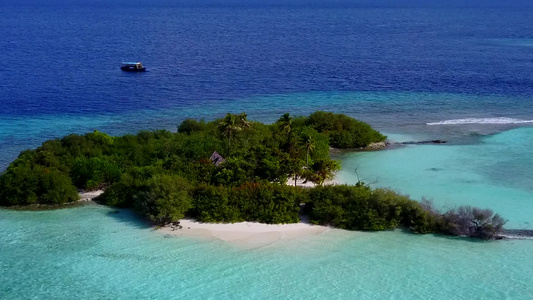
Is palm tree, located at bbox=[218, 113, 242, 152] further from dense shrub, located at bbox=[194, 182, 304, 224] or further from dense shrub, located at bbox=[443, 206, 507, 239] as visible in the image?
dense shrub, located at bbox=[443, 206, 507, 239]

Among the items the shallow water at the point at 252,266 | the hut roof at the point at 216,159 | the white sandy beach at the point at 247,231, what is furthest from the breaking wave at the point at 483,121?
the white sandy beach at the point at 247,231

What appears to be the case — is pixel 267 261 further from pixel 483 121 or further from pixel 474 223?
pixel 483 121

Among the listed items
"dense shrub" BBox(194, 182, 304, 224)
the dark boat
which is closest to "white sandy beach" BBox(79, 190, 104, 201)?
"dense shrub" BBox(194, 182, 304, 224)

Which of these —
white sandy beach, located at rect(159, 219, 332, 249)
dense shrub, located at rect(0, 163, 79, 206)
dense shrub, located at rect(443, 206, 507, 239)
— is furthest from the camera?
dense shrub, located at rect(0, 163, 79, 206)

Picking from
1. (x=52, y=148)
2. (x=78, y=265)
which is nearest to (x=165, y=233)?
(x=78, y=265)

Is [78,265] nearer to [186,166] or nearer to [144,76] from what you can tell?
[186,166]

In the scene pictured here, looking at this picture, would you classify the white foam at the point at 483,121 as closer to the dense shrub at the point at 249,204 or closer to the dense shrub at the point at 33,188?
the dense shrub at the point at 249,204

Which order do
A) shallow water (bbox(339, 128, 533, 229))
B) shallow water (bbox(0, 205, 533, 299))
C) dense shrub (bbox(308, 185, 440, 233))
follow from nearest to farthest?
shallow water (bbox(0, 205, 533, 299)) < dense shrub (bbox(308, 185, 440, 233)) < shallow water (bbox(339, 128, 533, 229))
